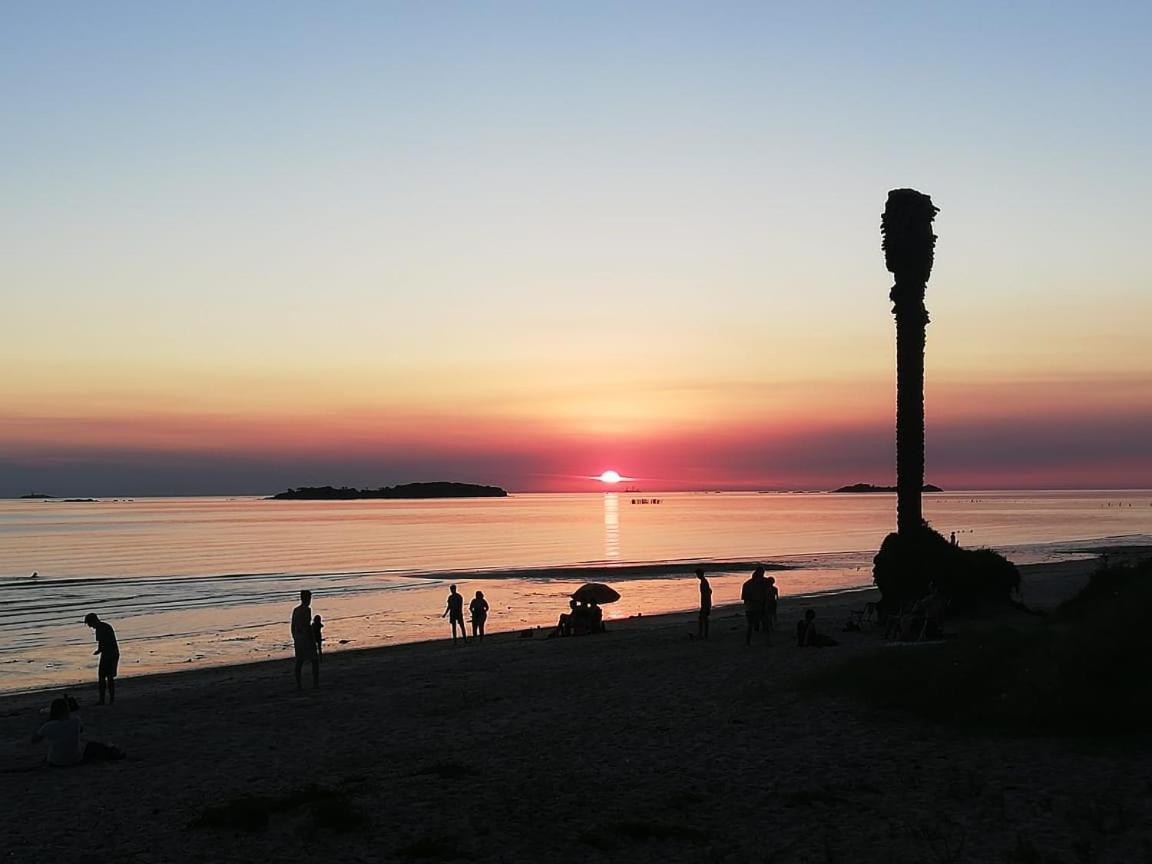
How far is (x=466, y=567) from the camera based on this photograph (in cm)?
6556

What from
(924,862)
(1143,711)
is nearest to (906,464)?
(1143,711)

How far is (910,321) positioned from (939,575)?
7.21m

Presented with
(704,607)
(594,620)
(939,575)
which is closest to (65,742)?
(704,607)

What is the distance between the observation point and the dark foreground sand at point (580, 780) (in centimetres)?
993

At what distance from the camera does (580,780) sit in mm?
12406

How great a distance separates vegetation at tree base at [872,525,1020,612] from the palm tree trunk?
1652 mm

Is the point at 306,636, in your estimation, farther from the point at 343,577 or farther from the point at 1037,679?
the point at 343,577

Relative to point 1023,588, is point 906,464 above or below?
above

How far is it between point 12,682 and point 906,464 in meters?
24.7

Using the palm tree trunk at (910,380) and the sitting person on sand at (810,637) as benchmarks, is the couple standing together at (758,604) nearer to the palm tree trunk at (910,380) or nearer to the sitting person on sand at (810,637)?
the sitting person on sand at (810,637)

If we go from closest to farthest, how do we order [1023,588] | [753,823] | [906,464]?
1. [753,823]
2. [906,464]
3. [1023,588]

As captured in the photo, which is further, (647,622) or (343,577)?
(343,577)

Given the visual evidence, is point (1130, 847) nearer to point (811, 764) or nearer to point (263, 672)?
point (811, 764)

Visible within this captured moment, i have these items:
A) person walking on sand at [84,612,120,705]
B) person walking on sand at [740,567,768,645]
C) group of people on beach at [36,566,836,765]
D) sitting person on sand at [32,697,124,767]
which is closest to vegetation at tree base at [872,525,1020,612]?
group of people on beach at [36,566,836,765]
